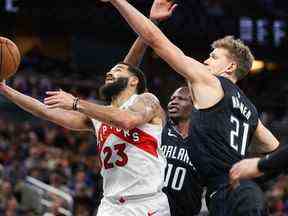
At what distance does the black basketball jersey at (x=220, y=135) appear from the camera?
5242mm

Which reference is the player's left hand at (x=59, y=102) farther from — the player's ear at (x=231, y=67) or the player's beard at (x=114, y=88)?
the player's ear at (x=231, y=67)

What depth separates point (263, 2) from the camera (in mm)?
21562

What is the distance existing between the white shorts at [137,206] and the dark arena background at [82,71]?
19.8 ft

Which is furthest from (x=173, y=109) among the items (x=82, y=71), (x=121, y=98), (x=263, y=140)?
(x=82, y=71)

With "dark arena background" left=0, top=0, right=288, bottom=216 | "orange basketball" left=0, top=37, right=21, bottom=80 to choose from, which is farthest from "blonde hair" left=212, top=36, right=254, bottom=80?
"dark arena background" left=0, top=0, right=288, bottom=216

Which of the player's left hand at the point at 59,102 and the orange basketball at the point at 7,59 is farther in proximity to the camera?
the orange basketball at the point at 7,59

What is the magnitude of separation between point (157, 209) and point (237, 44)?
1458 mm

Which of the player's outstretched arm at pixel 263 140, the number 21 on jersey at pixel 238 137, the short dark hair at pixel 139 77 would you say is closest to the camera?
the number 21 on jersey at pixel 238 137

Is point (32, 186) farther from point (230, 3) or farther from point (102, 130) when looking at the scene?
point (230, 3)

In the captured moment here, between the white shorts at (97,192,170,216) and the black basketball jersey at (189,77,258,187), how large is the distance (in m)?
0.68

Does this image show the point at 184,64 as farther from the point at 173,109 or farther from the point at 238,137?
the point at 173,109

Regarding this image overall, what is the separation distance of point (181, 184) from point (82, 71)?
14.7 m

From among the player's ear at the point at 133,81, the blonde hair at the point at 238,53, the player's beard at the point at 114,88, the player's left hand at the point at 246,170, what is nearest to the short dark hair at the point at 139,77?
the player's ear at the point at 133,81

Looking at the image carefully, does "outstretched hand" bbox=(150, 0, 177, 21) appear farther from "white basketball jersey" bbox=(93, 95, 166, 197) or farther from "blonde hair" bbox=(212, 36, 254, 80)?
"white basketball jersey" bbox=(93, 95, 166, 197)
